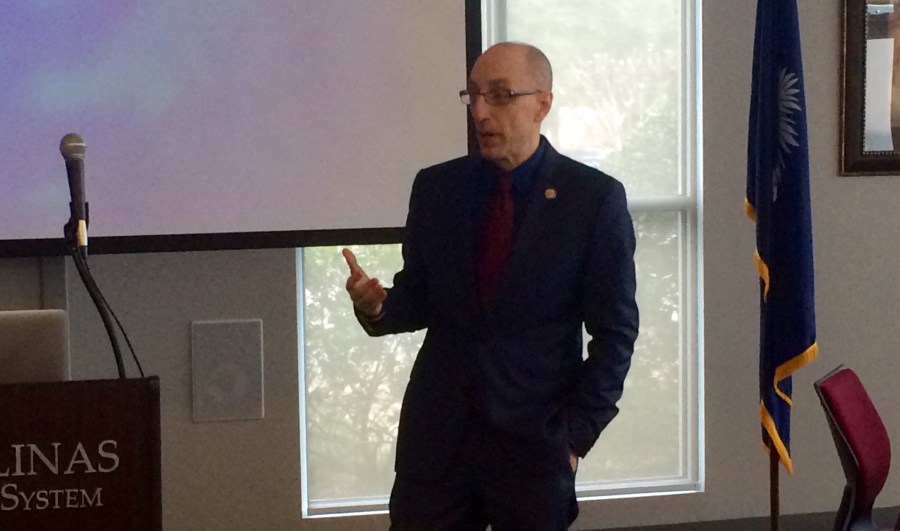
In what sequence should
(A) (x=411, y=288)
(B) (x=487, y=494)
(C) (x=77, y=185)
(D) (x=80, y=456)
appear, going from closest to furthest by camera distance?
(D) (x=80, y=456), (C) (x=77, y=185), (B) (x=487, y=494), (A) (x=411, y=288)

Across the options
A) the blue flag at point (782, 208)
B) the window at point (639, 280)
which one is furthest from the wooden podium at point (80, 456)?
the blue flag at point (782, 208)

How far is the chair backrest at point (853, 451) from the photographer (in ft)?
8.12

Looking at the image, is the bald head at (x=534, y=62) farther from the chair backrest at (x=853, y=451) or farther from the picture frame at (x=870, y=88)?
the picture frame at (x=870, y=88)

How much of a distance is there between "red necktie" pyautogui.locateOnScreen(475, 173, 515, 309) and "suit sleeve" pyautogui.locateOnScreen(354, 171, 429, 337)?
16cm

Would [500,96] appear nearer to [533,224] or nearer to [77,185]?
[533,224]

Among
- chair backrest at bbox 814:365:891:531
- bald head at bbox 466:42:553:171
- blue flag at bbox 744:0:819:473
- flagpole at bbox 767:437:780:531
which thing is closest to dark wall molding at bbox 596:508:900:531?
flagpole at bbox 767:437:780:531

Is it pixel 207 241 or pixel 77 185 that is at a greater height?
pixel 77 185

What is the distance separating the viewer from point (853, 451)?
247 centimetres

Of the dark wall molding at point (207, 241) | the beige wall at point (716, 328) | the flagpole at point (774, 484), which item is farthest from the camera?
the beige wall at point (716, 328)

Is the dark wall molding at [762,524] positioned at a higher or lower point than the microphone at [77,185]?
lower

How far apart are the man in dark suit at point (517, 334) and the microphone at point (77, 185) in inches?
20.6

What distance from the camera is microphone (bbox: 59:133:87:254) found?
1.76m

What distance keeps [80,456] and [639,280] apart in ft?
8.49

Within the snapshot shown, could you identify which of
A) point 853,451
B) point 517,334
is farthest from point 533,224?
point 853,451
